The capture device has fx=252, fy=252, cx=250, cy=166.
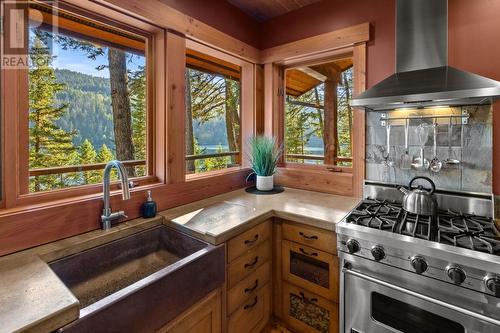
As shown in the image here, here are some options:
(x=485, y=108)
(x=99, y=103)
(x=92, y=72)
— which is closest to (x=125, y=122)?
(x=99, y=103)

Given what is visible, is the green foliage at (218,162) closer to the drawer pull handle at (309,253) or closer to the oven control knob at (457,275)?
the drawer pull handle at (309,253)

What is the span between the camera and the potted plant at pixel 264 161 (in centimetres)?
221

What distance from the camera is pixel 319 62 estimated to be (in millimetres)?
2250

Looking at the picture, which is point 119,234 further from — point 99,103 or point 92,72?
point 92,72

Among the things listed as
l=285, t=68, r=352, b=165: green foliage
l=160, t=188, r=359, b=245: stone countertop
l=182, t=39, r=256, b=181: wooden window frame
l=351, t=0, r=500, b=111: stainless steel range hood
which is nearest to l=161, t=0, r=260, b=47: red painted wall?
l=182, t=39, r=256, b=181: wooden window frame

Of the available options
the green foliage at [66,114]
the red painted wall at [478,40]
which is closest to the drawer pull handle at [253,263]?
the green foliage at [66,114]

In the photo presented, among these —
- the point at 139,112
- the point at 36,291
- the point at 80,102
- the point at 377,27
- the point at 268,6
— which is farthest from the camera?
the point at 268,6

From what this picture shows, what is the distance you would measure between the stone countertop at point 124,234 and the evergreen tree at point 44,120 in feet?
1.31

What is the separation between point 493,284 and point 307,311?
0.99 metres

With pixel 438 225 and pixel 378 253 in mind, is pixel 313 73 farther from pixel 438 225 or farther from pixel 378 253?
pixel 378 253

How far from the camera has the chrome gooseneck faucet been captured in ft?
4.18

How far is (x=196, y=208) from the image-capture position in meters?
1.75

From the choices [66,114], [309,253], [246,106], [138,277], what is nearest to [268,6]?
[246,106]

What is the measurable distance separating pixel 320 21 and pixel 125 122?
1.74 metres
